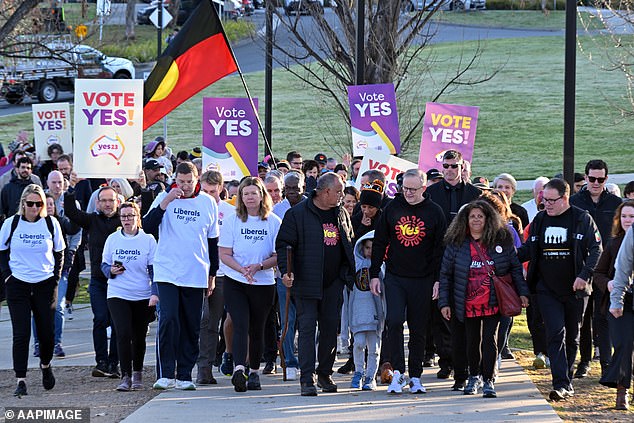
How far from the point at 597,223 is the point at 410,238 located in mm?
2535

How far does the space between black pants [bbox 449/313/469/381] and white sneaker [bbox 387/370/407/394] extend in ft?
1.75

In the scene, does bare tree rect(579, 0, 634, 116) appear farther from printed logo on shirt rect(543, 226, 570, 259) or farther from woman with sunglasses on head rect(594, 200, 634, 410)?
woman with sunglasses on head rect(594, 200, 634, 410)

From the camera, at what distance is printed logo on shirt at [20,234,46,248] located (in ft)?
35.6

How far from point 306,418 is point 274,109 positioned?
37415mm

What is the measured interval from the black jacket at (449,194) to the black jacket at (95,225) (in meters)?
3.32

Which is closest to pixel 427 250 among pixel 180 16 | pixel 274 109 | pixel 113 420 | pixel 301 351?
pixel 301 351

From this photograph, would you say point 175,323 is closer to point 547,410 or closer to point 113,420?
point 113,420

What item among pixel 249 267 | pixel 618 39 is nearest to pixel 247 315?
pixel 249 267

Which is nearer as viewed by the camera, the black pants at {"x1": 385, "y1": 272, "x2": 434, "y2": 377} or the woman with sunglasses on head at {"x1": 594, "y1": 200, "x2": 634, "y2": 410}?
the woman with sunglasses on head at {"x1": 594, "y1": 200, "x2": 634, "y2": 410}

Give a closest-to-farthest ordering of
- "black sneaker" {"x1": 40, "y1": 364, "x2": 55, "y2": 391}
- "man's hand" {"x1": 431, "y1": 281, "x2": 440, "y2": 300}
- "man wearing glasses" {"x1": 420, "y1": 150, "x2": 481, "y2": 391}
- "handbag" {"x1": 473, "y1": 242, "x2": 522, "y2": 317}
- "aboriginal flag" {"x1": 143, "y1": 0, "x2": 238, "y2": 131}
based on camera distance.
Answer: "handbag" {"x1": 473, "y1": 242, "x2": 522, "y2": 317} < "man's hand" {"x1": 431, "y1": 281, "x2": 440, "y2": 300} < "black sneaker" {"x1": 40, "y1": 364, "x2": 55, "y2": 391} < "man wearing glasses" {"x1": 420, "y1": 150, "x2": 481, "y2": 391} < "aboriginal flag" {"x1": 143, "y1": 0, "x2": 238, "y2": 131}

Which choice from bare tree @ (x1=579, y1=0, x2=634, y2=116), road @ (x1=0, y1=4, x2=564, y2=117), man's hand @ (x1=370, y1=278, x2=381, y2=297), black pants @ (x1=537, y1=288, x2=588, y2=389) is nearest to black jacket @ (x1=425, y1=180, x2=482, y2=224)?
man's hand @ (x1=370, y1=278, x2=381, y2=297)

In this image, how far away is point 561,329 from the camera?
10242 mm

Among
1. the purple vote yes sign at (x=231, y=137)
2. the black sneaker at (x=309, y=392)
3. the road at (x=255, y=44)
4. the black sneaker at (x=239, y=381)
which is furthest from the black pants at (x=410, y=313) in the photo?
the road at (x=255, y=44)

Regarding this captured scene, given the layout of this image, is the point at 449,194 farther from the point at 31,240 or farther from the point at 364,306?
the point at 31,240
